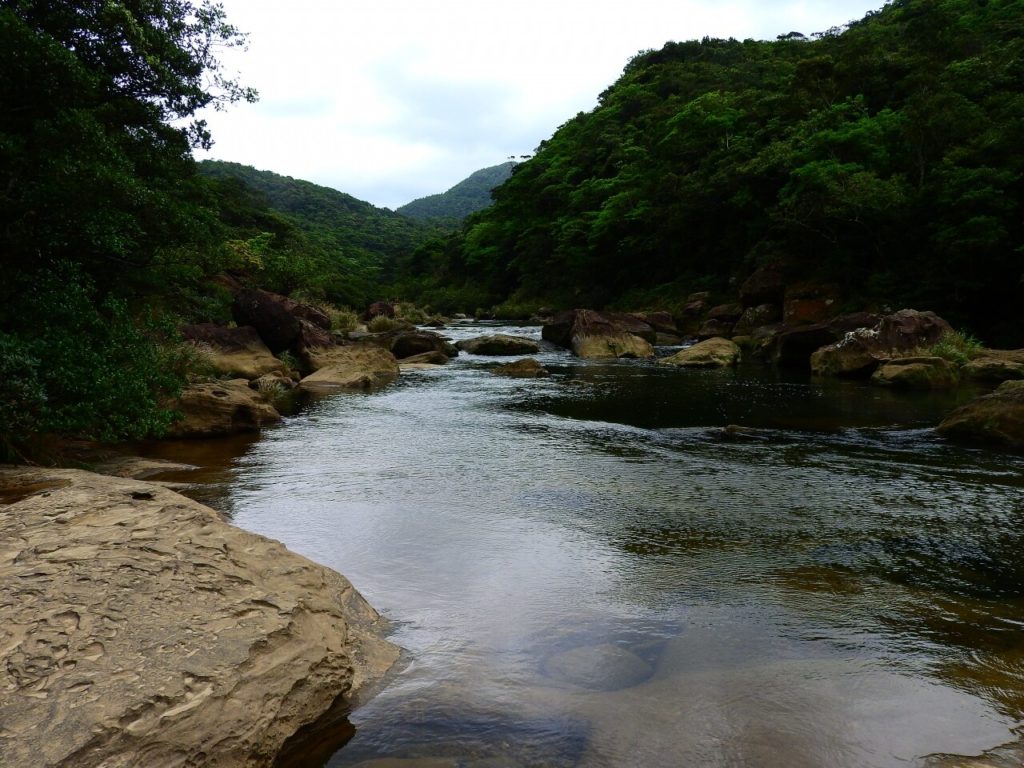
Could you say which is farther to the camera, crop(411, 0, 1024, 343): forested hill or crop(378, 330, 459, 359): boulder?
crop(378, 330, 459, 359): boulder

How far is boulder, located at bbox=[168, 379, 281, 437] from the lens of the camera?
1130 centimetres

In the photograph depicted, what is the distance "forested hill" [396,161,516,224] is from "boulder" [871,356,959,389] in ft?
426

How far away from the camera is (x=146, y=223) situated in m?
9.02

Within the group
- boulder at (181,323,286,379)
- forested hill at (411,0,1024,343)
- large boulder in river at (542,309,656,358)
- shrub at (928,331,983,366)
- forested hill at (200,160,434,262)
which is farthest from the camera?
forested hill at (200,160,434,262)

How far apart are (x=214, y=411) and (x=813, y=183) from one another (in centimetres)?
2731

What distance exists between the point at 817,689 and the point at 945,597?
198 centimetres

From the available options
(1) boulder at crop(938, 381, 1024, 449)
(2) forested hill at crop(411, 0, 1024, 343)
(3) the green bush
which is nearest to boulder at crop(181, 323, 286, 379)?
(3) the green bush

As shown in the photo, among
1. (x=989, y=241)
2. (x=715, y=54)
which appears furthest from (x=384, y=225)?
(x=989, y=241)

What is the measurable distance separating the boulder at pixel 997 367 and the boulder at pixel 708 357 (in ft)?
22.4

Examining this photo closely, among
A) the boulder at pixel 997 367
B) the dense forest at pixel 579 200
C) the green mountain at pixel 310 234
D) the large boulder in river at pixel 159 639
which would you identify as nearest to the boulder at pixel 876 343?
the boulder at pixel 997 367

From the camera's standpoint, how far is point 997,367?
17.4 meters

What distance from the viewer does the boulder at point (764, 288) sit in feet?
106

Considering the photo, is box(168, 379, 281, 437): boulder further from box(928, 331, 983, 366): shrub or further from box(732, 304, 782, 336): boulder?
box(732, 304, 782, 336): boulder

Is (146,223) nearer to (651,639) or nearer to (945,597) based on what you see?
(651,639)
